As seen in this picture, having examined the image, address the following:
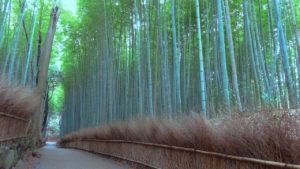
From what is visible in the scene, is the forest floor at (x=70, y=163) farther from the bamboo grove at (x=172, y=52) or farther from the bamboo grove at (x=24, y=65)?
the bamboo grove at (x=172, y=52)

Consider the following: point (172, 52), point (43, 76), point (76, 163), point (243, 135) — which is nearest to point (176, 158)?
point (243, 135)

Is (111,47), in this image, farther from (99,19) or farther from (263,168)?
(263,168)

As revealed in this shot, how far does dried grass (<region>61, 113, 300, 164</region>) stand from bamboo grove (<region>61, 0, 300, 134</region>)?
5.85ft

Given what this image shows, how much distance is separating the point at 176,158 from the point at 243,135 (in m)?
1.71

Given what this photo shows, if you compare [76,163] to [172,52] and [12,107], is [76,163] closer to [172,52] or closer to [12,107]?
[12,107]

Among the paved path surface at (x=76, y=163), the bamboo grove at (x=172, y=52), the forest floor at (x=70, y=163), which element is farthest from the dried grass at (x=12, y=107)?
the bamboo grove at (x=172, y=52)

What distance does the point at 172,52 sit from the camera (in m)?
9.62

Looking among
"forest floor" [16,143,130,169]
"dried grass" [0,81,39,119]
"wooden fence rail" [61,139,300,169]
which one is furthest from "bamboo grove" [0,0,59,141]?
"wooden fence rail" [61,139,300,169]

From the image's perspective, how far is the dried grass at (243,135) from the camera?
96.1 inches

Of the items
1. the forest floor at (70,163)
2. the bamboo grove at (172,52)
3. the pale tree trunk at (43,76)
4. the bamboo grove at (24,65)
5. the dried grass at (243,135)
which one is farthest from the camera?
the pale tree trunk at (43,76)

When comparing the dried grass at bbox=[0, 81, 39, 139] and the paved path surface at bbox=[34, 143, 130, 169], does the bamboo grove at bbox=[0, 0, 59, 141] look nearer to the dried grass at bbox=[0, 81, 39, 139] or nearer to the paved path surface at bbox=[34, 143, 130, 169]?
the dried grass at bbox=[0, 81, 39, 139]

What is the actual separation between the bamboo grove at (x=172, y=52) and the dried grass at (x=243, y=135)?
178cm

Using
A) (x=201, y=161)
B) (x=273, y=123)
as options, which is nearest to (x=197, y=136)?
(x=201, y=161)

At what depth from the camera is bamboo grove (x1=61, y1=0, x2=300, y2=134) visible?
7211mm
